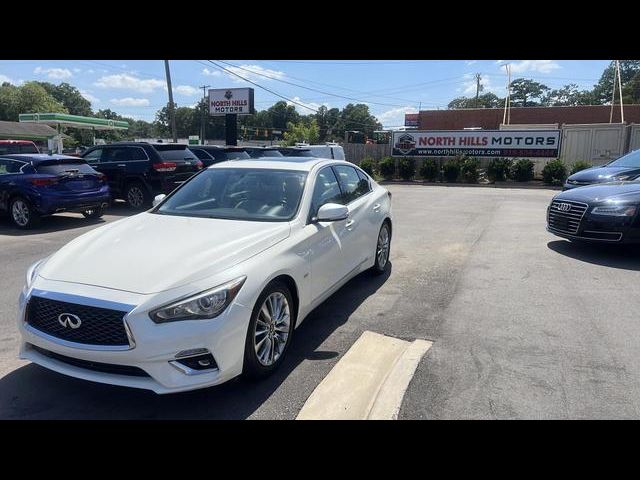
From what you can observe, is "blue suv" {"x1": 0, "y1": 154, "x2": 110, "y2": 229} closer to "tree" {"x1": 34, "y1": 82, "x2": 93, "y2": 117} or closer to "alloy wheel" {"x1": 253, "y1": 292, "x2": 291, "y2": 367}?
"alloy wheel" {"x1": 253, "y1": 292, "x2": 291, "y2": 367}

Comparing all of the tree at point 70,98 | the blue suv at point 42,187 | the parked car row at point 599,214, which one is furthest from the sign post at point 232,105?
the tree at point 70,98

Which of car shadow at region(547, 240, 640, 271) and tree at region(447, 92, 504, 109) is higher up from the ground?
tree at region(447, 92, 504, 109)

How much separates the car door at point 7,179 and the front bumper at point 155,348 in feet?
27.3

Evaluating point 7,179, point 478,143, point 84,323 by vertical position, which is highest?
point 478,143

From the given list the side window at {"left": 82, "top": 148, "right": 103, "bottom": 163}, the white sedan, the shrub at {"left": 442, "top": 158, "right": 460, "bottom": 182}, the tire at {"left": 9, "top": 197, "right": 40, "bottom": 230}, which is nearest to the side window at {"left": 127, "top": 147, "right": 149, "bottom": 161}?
the side window at {"left": 82, "top": 148, "right": 103, "bottom": 163}

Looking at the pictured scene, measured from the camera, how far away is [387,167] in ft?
87.0

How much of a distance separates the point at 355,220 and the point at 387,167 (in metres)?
22.0

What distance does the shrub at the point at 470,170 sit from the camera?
24250mm

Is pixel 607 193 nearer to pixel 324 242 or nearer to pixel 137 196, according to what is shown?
pixel 324 242

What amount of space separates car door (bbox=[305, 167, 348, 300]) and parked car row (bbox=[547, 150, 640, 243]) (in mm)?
4382

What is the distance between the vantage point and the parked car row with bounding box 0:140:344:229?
9656 millimetres

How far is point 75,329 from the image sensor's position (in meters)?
2.95

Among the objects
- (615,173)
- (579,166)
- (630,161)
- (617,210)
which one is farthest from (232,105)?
(617,210)

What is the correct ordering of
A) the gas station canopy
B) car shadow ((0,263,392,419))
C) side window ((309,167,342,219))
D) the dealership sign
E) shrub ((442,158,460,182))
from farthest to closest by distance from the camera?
the gas station canopy < shrub ((442,158,460,182)) < the dealership sign < side window ((309,167,342,219)) < car shadow ((0,263,392,419))
